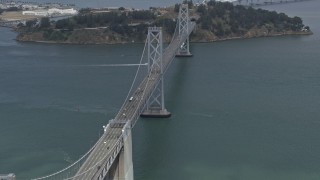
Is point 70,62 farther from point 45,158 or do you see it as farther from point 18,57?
point 45,158

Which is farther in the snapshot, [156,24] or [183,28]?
[156,24]

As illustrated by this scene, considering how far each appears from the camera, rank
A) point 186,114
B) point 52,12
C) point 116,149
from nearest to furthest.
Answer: point 116,149
point 186,114
point 52,12

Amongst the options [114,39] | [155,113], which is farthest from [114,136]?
[114,39]

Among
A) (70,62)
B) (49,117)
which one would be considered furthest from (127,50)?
(49,117)

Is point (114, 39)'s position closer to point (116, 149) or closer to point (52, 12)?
point (52, 12)

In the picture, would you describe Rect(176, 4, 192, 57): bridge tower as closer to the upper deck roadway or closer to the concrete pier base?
the upper deck roadway

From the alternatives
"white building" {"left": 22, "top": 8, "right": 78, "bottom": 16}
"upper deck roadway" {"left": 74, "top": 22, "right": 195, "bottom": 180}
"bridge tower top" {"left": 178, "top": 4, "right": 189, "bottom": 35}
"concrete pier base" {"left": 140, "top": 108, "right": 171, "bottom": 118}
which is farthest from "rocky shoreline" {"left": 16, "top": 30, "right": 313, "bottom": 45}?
"concrete pier base" {"left": 140, "top": 108, "right": 171, "bottom": 118}
